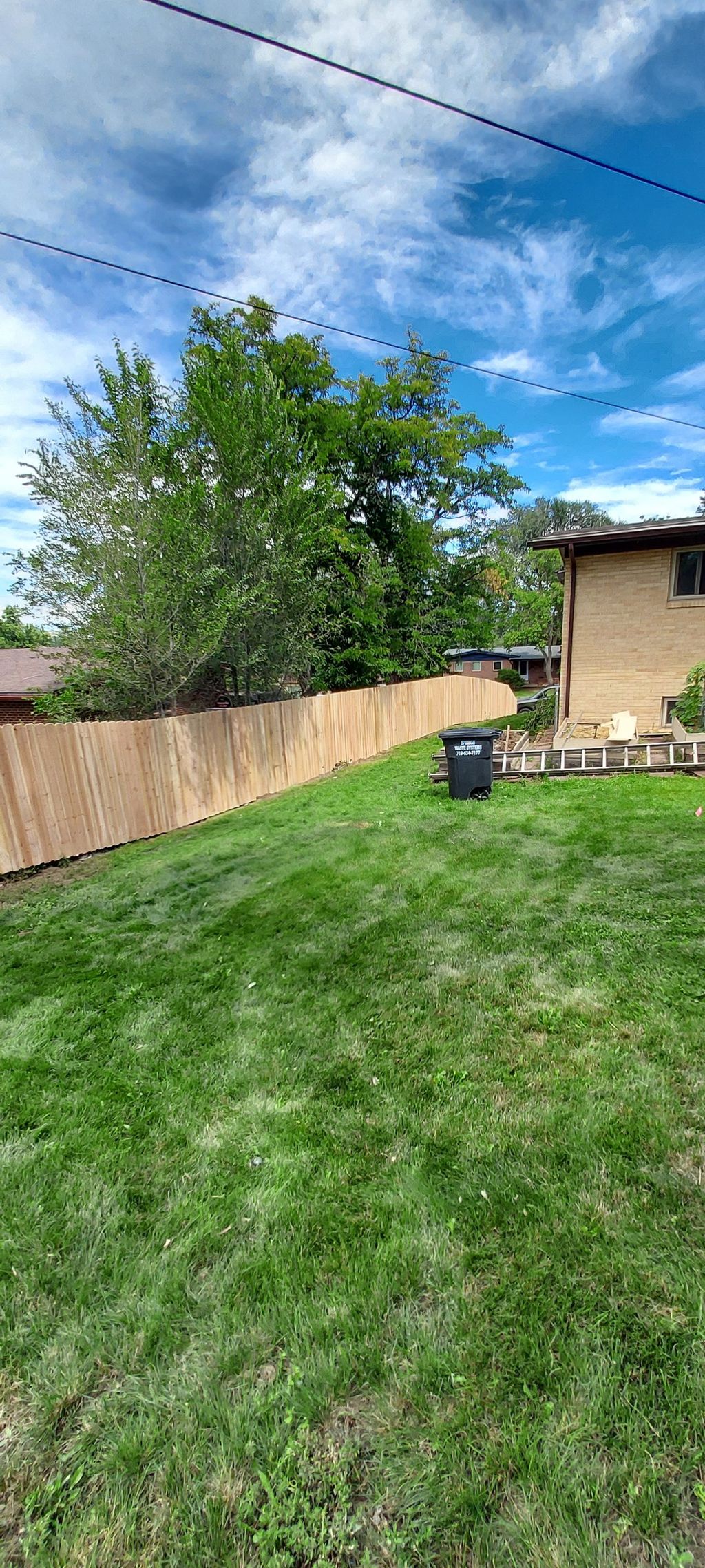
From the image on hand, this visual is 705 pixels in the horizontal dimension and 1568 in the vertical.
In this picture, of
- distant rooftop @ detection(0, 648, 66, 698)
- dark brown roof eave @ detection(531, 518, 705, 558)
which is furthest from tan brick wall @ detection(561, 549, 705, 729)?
distant rooftop @ detection(0, 648, 66, 698)

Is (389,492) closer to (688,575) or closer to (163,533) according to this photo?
(688,575)

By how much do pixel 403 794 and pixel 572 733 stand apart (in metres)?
4.80

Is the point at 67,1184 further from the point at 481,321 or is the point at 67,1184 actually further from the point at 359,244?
the point at 481,321

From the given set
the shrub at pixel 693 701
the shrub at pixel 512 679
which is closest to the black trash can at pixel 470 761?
the shrub at pixel 693 701

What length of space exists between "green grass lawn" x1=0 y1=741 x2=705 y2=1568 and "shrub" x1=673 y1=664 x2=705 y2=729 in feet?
25.5

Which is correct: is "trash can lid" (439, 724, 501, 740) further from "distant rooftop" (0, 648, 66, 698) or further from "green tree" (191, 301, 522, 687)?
"distant rooftop" (0, 648, 66, 698)

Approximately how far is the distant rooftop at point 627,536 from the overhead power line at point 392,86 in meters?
6.00

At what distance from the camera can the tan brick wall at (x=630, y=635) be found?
37.3 feet

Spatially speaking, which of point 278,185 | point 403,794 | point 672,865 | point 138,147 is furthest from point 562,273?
point 672,865

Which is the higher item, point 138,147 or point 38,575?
point 138,147

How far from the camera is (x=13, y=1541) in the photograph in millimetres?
1258

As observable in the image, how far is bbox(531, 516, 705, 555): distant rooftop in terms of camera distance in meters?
10.6

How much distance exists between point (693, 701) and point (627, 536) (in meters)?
3.44

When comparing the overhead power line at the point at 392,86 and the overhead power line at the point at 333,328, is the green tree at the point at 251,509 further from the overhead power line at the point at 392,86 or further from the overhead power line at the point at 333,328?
the overhead power line at the point at 392,86
